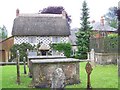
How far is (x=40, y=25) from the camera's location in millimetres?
47000

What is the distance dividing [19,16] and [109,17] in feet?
142

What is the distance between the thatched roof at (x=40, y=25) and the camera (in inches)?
1809

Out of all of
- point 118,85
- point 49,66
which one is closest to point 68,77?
point 49,66

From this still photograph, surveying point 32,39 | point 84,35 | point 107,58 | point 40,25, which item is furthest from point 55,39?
point 107,58

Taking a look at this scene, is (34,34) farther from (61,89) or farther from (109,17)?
(109,17)

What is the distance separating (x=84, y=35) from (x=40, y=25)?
7.56 m

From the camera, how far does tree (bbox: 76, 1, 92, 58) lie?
4441 centimetres

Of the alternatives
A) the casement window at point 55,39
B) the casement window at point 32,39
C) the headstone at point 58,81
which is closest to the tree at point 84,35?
the casement window at point 55,39

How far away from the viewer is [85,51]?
44219mm

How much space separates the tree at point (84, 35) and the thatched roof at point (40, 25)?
2299 mm

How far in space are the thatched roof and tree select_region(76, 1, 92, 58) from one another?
2.30 meters

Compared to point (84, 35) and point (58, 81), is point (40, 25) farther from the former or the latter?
point (58, 81)

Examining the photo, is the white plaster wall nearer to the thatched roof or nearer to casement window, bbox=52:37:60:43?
casement window, bbox=52:37:60:43

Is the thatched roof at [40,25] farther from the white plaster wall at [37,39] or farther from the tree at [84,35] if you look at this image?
the tree at [84,35]
